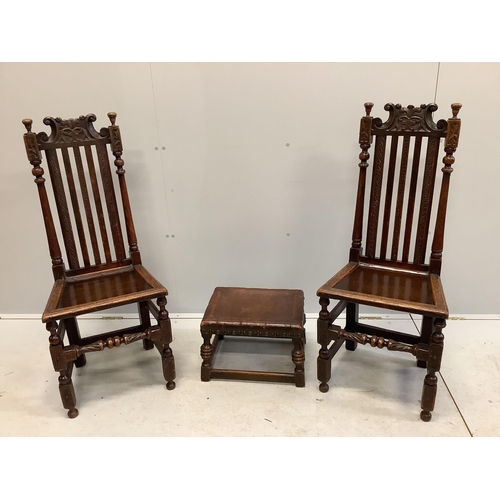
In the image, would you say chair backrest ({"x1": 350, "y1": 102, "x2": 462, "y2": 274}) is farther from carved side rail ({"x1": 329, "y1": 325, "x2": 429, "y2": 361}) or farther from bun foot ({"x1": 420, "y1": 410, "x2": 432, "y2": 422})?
bun foot ({"x1": 420, "y1": 410, "x2": 432, "y2": 422})

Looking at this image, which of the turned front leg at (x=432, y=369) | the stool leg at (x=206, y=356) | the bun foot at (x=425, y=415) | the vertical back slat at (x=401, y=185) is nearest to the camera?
the turned front leg at (x=432, y=369)

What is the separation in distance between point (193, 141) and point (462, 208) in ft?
5.23

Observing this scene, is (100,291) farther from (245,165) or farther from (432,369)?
(432,369)

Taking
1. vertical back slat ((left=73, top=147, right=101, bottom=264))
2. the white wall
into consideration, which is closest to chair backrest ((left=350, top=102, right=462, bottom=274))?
the white wall

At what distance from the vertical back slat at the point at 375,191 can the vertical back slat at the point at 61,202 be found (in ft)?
5.02

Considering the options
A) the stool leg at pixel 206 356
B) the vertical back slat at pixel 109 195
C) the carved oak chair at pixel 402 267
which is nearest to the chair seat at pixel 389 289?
the carved oak chair at pixel 402 267

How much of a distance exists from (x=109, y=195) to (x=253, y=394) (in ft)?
4.08

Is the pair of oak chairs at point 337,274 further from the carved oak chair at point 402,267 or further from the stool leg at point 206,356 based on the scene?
the stool leg at point 206,356

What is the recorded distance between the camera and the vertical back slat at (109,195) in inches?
92.0

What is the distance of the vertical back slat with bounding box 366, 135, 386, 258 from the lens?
2.30 meters

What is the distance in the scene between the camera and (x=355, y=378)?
244 cm

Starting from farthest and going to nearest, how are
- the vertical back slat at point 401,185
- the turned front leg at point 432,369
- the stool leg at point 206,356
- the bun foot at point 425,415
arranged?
the stool leg at point 206,356
the vertical back slat at point 401,185
the bun foot at point 425,415
the turned front leg at point 432,369
